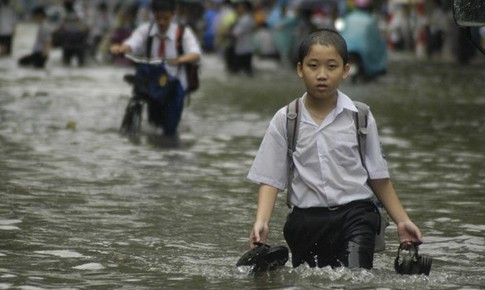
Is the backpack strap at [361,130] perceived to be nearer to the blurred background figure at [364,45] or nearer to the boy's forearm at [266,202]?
the boy's forearm at [266,202]

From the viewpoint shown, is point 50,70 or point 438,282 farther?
point 50,70

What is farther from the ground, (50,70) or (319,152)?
(319,152)

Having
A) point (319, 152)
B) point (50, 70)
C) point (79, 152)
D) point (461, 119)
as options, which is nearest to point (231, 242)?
point (319, 152)

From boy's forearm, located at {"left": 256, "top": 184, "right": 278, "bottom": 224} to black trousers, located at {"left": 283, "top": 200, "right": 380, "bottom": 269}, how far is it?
0.16 meters

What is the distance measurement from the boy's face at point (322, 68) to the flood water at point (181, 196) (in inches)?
33.6

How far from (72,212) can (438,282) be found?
3265mm

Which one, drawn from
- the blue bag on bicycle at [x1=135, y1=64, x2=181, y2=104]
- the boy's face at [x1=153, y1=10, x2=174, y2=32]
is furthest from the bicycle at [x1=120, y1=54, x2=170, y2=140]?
the boy's face at [x1=153, y1=10, x2=174, y2=32]

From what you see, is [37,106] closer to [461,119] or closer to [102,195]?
[461,119]

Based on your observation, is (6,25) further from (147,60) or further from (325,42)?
(325,42)

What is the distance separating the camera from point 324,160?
6.48 meters

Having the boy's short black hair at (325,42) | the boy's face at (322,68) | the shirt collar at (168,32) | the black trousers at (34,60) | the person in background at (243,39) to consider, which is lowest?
the black trousers at (34,60)

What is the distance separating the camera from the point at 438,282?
6.79m

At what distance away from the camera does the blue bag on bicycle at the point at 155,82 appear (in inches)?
589

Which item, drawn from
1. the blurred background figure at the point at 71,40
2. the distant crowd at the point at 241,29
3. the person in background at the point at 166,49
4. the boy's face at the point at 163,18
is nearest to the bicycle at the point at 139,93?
the person in background at the point at 166,49
